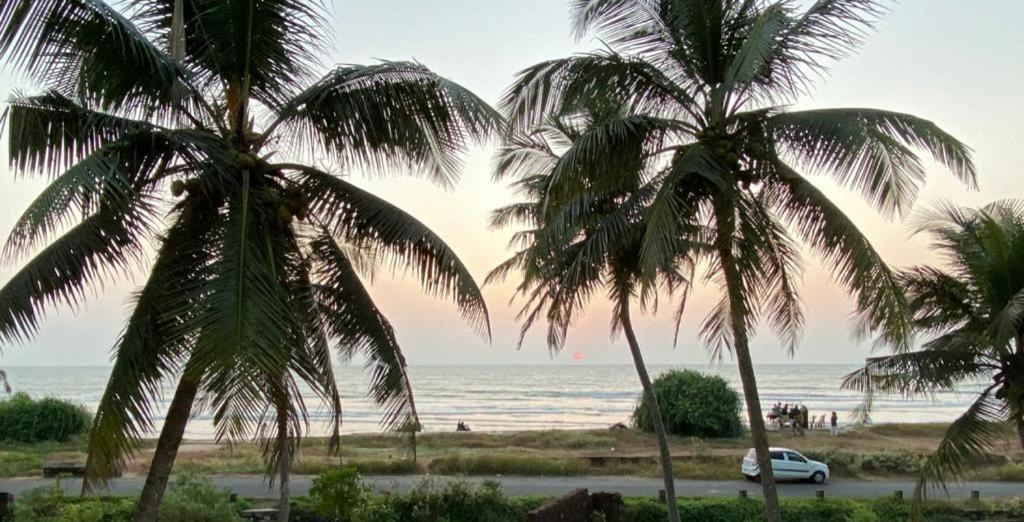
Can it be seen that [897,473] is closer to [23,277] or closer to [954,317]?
[954,317]

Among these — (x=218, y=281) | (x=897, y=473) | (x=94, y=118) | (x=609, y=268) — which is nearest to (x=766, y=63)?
(x=609, y=268)

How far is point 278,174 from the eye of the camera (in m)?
8.66

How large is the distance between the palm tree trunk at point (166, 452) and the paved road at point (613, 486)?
49.4ft

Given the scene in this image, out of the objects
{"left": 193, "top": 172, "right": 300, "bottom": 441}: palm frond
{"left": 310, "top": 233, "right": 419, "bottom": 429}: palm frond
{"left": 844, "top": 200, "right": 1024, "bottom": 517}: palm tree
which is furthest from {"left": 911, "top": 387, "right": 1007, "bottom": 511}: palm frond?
{"left": 193, "top": 172, "right": 300, "bottom": 441}: palm frond

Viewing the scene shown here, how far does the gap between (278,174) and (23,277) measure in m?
2.44

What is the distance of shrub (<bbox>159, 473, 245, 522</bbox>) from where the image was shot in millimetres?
14789

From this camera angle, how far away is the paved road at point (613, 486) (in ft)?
76.7

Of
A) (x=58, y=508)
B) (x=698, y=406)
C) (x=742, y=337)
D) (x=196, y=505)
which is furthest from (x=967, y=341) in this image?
(x=698, y=406)

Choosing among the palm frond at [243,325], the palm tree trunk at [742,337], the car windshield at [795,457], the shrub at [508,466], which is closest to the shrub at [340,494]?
the palm frond at [243,325]

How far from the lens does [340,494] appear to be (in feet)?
46.7

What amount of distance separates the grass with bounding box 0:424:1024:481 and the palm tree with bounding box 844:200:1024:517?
11.1 meters

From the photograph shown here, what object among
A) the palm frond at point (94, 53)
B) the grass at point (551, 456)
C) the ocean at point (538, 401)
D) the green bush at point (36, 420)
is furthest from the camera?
the ocean at point (538, 401)

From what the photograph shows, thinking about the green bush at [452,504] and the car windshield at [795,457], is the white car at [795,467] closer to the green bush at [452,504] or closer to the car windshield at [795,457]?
the car windshield at [795,457]

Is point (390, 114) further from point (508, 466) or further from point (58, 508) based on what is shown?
point (508, 466)
